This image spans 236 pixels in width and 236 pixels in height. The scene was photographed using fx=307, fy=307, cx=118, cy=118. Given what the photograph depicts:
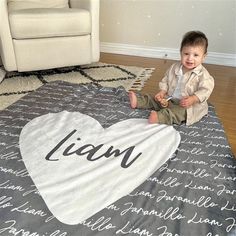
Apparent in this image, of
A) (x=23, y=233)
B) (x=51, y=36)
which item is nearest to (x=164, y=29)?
(x=51, y=36)

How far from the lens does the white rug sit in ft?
6.15

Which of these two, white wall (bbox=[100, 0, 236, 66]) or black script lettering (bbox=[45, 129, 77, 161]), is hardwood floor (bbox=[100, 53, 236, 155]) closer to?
white wall (bbox=[100, 0, 236, 66])

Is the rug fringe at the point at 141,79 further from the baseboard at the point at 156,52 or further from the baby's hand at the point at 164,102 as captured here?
the baby's hand at the point at 164,102

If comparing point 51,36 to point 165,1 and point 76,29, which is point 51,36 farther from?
point 165,1

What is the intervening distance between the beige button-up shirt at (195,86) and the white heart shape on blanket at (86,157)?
0.17 metres

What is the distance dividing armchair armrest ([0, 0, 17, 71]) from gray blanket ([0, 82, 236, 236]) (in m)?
0.66

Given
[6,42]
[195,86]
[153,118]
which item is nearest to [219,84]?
[195,86]

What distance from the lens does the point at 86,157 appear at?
1097mm

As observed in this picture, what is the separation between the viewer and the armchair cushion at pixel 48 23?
6.04 ft

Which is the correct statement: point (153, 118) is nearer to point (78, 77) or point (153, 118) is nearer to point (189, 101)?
point (189, 101)

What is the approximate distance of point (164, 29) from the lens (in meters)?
2.46

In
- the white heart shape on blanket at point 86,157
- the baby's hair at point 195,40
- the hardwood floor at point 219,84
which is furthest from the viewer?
the hardwood floor at point 219,84

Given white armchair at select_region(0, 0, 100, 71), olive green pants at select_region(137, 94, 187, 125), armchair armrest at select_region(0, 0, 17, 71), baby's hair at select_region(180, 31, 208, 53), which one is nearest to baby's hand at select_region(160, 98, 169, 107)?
olive green pants at select_region(137, 94, 187, 125)

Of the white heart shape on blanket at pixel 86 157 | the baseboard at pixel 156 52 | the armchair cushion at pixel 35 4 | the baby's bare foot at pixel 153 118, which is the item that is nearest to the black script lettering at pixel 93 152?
the white heart shape on blanket at pixel 86 157
